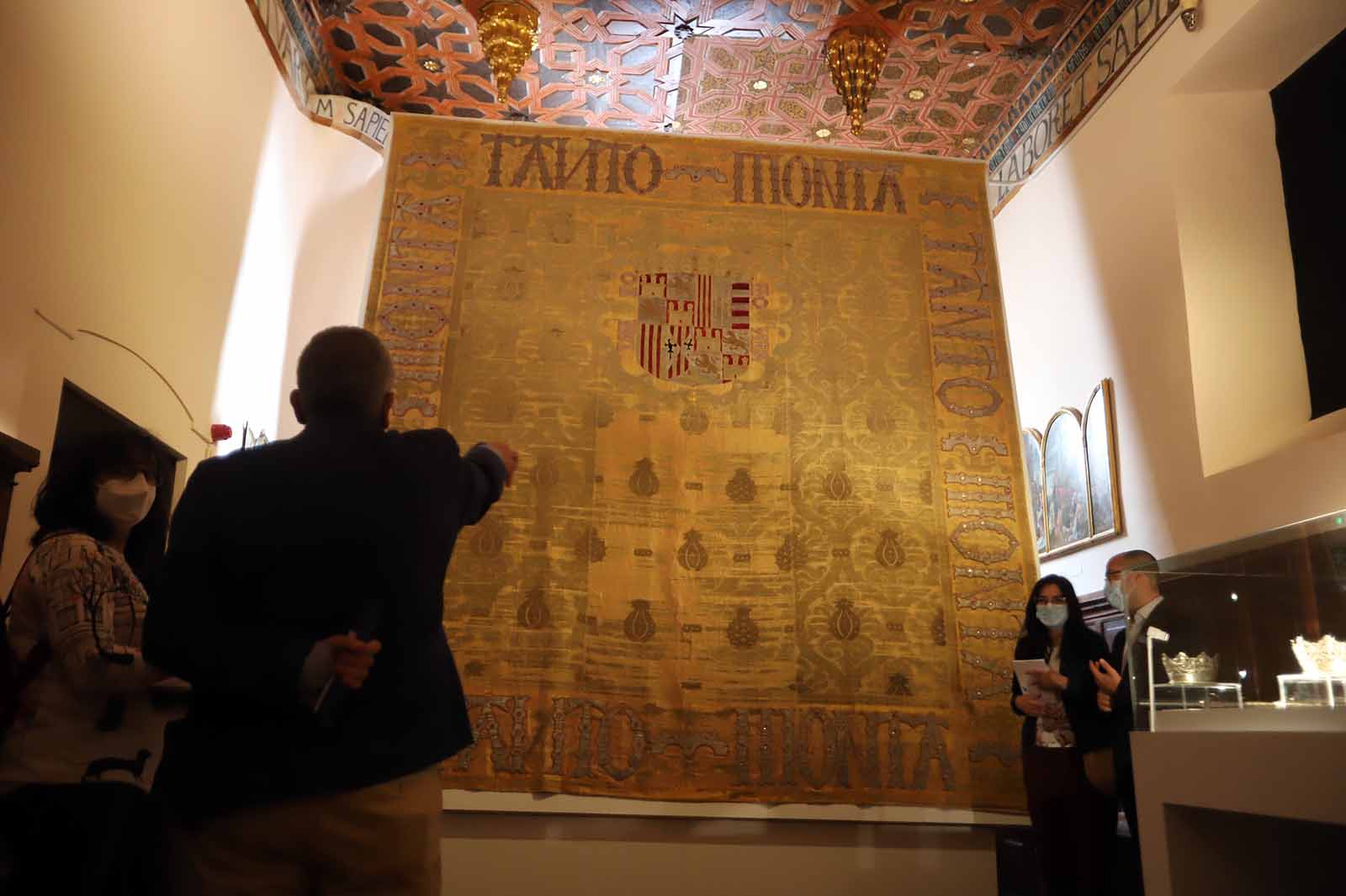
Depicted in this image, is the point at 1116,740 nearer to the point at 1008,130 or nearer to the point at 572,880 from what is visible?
the point at 572,880

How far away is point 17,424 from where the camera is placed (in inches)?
170

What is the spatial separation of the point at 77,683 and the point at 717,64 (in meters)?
7.15

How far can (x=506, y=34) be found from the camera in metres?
7.46

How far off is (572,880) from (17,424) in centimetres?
308

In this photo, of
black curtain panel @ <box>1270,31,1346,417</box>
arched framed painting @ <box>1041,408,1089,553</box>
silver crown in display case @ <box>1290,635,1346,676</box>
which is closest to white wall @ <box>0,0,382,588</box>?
silver crown in display case @ <box>1290,635,1346,676</box>

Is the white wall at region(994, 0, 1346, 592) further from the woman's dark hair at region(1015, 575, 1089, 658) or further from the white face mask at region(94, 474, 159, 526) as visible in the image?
the white face mask at region(94, 474, 159, 526)

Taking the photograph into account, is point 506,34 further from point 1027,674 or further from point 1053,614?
point 1027,674

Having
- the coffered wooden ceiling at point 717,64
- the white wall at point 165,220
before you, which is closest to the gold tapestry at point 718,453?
the white wall at point 165,220

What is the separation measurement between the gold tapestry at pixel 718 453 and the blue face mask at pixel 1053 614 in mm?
601

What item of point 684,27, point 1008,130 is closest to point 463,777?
point 684,27

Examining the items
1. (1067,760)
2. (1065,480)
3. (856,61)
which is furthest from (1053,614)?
(856,61)

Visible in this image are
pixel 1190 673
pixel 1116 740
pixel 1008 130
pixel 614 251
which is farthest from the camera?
pixel 1008 130

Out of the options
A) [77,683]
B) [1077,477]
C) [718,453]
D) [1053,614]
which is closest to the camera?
[77,683]

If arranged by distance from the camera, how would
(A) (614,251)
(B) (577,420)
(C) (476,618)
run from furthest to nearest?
(A) (614,251) → (B) (577,420) → (C) (476,618)
